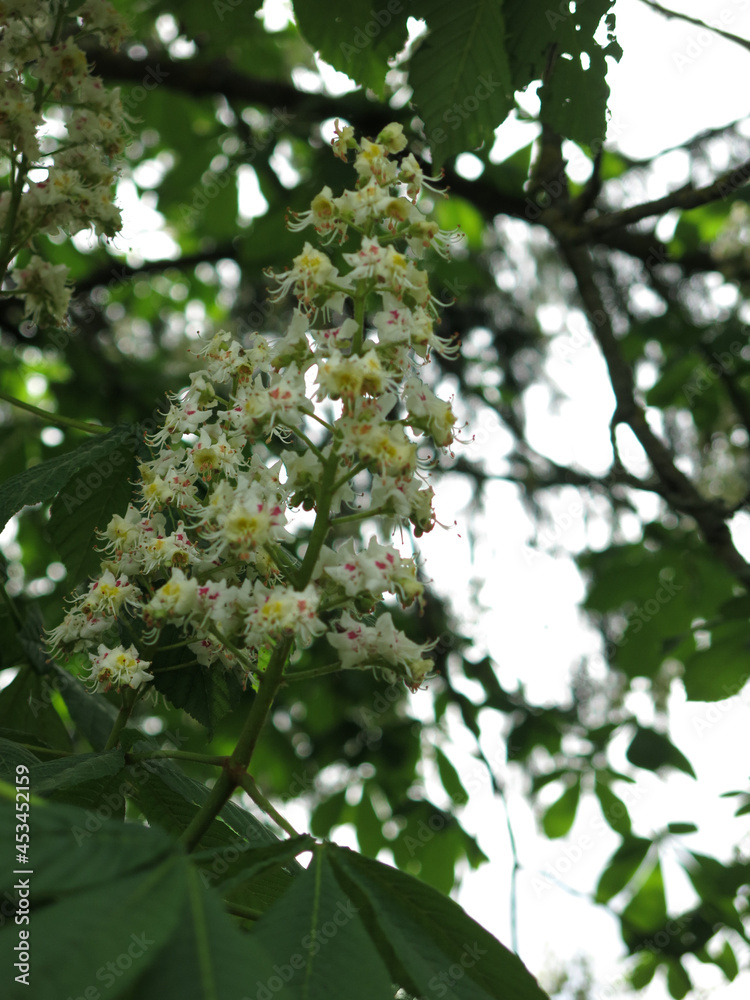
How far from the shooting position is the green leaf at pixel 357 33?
178 cm

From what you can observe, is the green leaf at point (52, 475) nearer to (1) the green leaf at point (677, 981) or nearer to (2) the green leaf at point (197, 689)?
(2) the green leaf at point (197, 689)

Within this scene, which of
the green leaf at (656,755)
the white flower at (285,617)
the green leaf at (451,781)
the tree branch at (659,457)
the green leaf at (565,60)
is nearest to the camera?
the white flower at (285,617)

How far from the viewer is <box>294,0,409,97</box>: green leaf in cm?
178

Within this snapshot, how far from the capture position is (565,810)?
353 cm

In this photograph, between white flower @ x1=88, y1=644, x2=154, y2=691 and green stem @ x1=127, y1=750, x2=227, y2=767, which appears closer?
green stem @ x1=127, y1=750, x2=227, y2=767

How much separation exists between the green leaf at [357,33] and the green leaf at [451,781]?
261 centimetres

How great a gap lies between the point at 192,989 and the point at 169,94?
171 inches

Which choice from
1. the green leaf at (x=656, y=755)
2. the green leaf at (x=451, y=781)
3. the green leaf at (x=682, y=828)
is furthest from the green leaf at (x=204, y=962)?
the green leaf at (x=451, y=781)

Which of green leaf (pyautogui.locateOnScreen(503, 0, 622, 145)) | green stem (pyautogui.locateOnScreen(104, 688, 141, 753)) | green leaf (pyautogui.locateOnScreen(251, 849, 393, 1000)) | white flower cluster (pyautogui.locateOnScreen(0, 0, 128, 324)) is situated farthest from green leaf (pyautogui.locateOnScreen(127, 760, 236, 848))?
green leaf (pyautogui.locateOnScreen(503, 0, 622, 145))

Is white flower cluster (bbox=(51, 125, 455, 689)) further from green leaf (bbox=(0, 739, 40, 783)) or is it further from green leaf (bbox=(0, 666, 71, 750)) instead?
green leaf (bbox=(0, 666, 71, 750))

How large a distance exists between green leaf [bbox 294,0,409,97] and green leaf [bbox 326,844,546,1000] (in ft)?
5.13

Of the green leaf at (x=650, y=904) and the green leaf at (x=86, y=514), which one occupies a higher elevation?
the green leaf at (x=86, y=514)

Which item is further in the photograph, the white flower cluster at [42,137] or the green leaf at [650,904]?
the green leaf at [650,904]

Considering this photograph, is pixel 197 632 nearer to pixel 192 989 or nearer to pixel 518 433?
pixel 192 989
